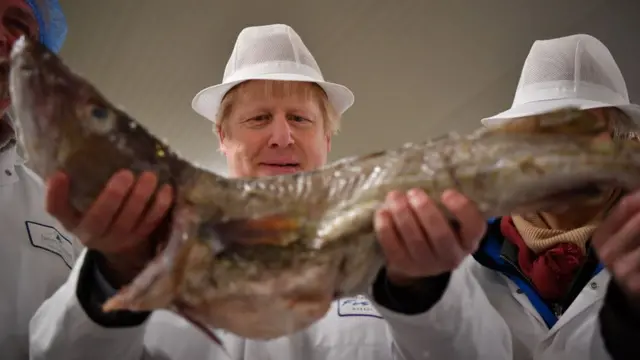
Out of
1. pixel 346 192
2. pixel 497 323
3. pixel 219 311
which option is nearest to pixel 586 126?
pixel 346 192

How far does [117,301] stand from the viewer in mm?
688

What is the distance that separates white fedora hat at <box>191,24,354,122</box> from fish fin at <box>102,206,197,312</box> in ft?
2.59

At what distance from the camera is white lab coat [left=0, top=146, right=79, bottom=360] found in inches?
44.5

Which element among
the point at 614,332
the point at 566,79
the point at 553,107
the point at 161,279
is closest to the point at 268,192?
the point at 161,279

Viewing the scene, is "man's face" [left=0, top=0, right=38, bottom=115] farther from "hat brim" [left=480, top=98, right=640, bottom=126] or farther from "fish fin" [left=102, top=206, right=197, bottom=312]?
"hat brim" [left=480, top=98, right=640, bottom=126]

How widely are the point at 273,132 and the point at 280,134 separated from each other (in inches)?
0.8

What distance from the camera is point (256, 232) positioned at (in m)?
0.77

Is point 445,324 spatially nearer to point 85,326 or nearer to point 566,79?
point 85,326

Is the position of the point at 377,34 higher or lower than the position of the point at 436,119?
higher

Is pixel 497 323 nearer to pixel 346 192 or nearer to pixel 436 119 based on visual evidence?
pixel 346 192

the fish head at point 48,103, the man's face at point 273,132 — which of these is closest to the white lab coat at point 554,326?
the man's face at point 273,132

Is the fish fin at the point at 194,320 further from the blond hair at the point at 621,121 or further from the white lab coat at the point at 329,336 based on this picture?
the blond hair at the point at 621,121

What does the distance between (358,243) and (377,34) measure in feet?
7.50

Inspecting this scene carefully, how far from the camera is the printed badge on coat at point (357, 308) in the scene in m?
1.19
